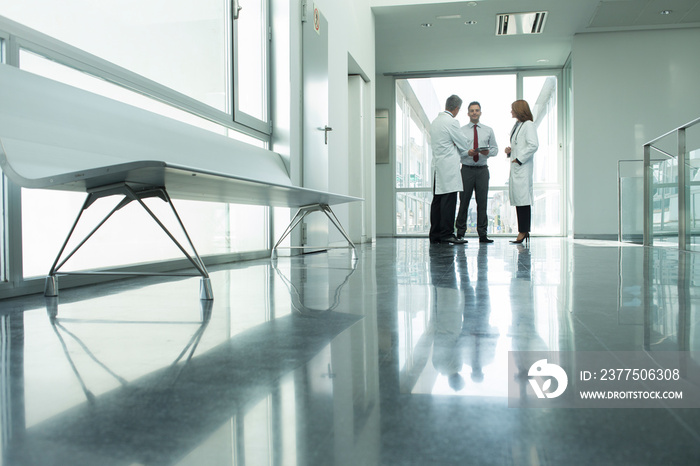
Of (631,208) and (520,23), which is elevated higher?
(520,23)

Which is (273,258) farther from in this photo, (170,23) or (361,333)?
(361,333)

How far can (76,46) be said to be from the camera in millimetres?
2133

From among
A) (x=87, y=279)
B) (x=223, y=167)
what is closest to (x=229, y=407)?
(x=87, y=279)

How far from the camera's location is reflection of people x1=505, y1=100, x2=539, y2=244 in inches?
211

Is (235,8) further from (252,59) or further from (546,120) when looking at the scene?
(546,120)

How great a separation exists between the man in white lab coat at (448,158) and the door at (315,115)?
4.28ft

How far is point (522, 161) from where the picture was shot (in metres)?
5.46

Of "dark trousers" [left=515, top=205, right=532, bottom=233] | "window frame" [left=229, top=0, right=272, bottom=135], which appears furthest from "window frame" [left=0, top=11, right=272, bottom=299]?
"dark trousers" [left=515, top=205, right=532, bottom=233]

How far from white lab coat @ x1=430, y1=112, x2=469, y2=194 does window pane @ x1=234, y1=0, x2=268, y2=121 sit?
1.96 m

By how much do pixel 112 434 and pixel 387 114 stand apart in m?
8.70

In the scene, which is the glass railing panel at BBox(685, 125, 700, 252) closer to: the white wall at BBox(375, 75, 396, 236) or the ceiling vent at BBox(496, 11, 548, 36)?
the ceiling vent at BBox(496, 11, 548, 36)

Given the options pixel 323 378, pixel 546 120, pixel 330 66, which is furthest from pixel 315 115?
pixel 546 120

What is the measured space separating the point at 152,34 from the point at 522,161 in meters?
3.95

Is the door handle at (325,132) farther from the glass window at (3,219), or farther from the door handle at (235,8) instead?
the glass window at (3,219)
